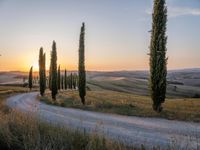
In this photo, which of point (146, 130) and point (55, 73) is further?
point (55, 73)

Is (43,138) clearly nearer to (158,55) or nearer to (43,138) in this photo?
(43,138)

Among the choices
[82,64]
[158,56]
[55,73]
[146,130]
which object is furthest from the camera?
[55,73]

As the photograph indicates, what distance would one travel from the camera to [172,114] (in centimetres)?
2233

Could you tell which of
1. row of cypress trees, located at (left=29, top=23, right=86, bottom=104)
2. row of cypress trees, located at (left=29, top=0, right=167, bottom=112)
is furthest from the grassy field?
row of cypress trees, located at (left=29, top=23, right=86, bottom=104)

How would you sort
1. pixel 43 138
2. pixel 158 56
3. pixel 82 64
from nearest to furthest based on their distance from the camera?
pixel 43 138 < pixel 158 56 < pixel 82 64

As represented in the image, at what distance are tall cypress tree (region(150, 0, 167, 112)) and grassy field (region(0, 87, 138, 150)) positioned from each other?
15.6 meters

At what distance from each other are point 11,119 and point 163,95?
51.7 ft

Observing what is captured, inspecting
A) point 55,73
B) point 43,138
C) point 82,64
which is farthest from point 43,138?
point 55,73

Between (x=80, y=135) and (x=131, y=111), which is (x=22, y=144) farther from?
(x=131, y=111)

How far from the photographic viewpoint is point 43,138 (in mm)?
8570

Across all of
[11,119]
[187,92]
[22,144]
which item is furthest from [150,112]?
[187,92]

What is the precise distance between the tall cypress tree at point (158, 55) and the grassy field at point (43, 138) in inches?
613

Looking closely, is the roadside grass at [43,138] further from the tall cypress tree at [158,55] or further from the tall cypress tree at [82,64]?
the tall cypress tree at [82,64]

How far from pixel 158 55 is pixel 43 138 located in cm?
1794
